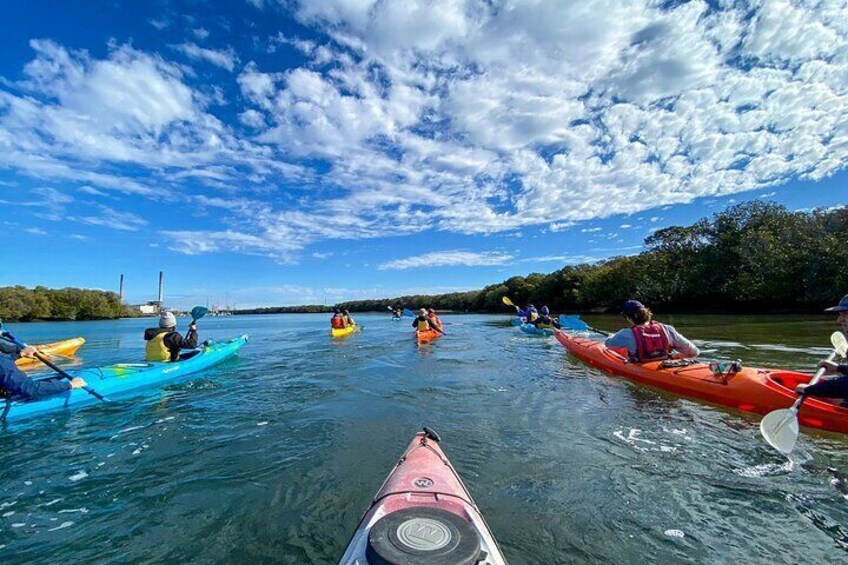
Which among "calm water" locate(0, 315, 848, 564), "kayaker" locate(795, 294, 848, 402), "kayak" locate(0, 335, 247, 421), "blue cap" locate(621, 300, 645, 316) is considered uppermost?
"blue cap" locate(621, 300, 645, 316)

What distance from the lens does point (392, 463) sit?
210 inches

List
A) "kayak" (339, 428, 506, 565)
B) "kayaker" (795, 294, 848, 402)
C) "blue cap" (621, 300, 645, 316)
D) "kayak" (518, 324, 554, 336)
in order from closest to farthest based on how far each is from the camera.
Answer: "kayak" (339, 428, 506, 565) → "kayaker" (795, 294, 848, 402) → "blue cap" (621, 300, 645, 316) → "kayak" (518, 324, 554, 336)

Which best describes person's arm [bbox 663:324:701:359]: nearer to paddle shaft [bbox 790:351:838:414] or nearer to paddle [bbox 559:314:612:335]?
paddle shaft [bbox 790:351:838:414]

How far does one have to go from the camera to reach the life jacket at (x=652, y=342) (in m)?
8.91

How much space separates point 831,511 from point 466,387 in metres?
6.86

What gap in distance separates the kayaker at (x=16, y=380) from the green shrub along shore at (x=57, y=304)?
86362 millimetres

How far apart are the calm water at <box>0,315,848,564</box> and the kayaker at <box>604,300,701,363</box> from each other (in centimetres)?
93

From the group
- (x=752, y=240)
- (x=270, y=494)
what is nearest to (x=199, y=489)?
(x=270, y=494)

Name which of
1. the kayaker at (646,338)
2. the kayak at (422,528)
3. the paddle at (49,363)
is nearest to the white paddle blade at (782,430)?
the kayaker at (646,338)

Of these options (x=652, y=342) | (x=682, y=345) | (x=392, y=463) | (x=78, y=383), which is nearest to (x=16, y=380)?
(x=78, y=383)

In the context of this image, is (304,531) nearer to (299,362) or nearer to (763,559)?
(763,559)

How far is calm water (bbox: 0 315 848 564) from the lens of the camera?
3488 millimetres

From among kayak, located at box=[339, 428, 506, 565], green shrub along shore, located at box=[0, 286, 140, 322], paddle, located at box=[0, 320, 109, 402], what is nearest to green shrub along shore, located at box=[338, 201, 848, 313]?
kayak, located at box=[339, 428, 506, 565]

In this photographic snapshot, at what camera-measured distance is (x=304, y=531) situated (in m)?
3.75
